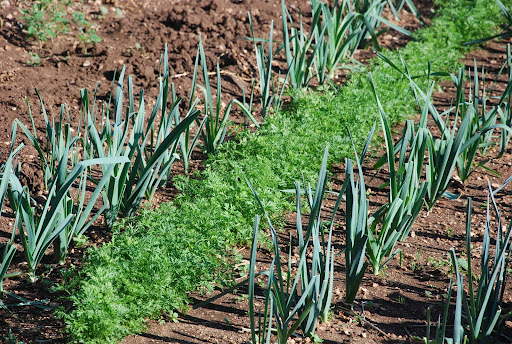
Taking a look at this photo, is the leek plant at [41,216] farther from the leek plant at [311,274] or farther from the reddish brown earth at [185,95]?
the leek plant at [311,274]

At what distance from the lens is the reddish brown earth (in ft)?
8.36

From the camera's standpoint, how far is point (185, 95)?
4.45 m

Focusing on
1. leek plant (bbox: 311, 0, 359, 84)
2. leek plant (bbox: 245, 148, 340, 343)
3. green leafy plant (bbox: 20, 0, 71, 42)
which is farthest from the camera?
green leafy plant (bbox: 20, 0, 71, 42)

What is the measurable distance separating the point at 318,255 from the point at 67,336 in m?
1.17

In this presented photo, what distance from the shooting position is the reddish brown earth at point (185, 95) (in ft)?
8.36

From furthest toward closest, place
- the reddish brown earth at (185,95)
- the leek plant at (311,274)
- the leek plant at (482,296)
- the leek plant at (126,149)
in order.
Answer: the leek plant at (126,149)
the reddish brown earth at (185,95)
the leek plant at (311,274)
the leek plant at (482,296)

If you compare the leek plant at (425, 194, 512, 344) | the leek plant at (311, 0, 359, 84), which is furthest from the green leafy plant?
the leek plant at (425, 194, 512, 344)

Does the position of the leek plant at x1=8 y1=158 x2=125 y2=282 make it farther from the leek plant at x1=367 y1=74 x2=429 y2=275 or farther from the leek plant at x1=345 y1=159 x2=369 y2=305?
the leek plant at x1=367 y1=74 x2=429 y2=275

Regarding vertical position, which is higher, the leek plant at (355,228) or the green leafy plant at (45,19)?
the green leafy plant at (45,19)

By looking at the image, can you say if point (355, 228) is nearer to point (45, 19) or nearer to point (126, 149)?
point (126, 149)

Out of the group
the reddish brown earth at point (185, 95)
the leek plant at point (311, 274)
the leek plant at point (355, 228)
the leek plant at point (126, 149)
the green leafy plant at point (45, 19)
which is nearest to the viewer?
the leek plant at point (311, 274)

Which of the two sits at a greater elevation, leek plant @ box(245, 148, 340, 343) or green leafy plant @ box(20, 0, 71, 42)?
green leafy plant @ box(20, 0, 71, 42)

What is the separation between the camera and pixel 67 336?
94.3 inches

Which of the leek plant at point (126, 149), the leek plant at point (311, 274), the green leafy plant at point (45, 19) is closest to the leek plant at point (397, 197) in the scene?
the leek plant at point (311, 274)
